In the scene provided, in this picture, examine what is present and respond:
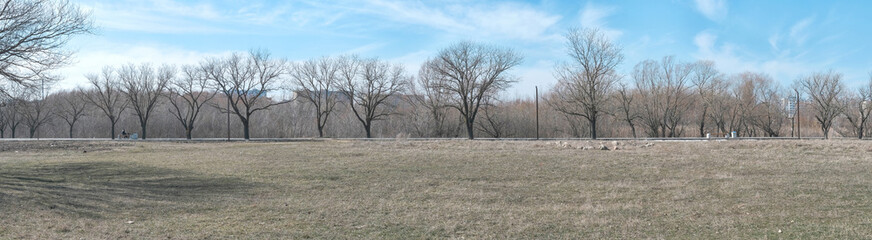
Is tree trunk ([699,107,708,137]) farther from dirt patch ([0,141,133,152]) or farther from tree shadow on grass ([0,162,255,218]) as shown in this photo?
tree shadow on grass ([0,162,255,218])

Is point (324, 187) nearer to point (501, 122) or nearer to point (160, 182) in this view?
point (160, 182)

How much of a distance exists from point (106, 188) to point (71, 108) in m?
64.4

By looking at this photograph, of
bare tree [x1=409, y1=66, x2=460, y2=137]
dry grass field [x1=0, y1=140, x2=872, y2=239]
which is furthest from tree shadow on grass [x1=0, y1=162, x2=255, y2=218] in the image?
bare tree [x1=409, y1=66, x2=460, y2=137]

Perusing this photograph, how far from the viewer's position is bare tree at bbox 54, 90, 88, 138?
63.5 metres

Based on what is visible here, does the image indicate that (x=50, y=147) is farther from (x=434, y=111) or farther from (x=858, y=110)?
(x=858, y=110)

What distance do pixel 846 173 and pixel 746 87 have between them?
49411 mm

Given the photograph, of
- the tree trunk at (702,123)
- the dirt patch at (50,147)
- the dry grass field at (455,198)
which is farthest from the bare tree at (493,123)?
the dry grass field at (455,198)

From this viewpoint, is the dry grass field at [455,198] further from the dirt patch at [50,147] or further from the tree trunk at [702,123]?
the tree trunk at [702,123]

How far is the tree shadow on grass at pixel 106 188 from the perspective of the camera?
1075 centimetres

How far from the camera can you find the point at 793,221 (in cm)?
828

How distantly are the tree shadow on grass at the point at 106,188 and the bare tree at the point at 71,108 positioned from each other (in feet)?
171

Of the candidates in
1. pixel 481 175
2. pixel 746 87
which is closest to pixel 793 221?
pixel 481 175

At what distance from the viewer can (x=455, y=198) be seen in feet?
38.4

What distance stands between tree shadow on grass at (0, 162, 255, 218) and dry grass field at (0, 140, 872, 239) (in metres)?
0.04
